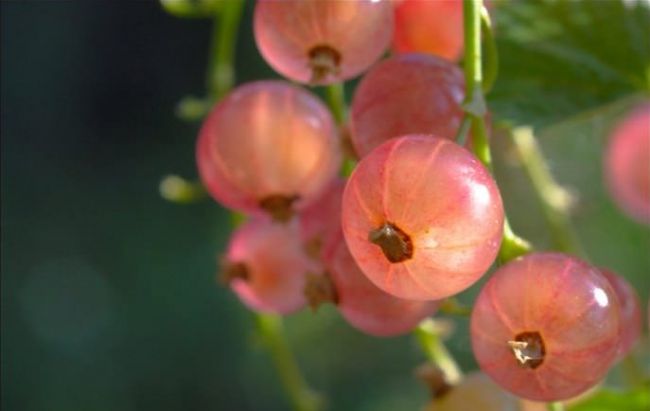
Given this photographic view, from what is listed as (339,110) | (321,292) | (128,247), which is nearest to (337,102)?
(339,110)

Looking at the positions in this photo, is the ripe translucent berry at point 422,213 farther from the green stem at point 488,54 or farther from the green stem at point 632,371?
the green stem at point 632,371

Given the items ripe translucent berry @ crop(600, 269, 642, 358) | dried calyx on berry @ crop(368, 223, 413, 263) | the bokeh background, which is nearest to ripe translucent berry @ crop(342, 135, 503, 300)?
dried calyx on berry @ crop(368, 223, 413, 263)

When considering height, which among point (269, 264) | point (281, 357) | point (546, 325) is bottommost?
point (281, 357)

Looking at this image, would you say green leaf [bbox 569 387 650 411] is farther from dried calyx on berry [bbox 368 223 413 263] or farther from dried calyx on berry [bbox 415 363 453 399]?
dried calyx on berry [bbox 368 223 413 263]

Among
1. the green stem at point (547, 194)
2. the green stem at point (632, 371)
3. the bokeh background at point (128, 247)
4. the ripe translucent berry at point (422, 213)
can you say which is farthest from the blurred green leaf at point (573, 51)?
the bokeh background at point (128, 247)

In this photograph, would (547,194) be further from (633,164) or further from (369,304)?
(369,304)

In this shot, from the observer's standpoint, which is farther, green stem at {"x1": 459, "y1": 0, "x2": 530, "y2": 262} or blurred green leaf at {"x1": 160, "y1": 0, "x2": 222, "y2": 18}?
blurred green leaf at {"x1": 160, "y1": 0, "x2": 222, "y2": 18}

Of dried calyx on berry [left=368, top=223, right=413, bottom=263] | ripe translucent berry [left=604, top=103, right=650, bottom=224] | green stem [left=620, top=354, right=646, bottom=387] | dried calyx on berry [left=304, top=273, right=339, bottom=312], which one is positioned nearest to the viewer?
dried calyx on berry [left=368, top=223, right=413, bottom=263]
